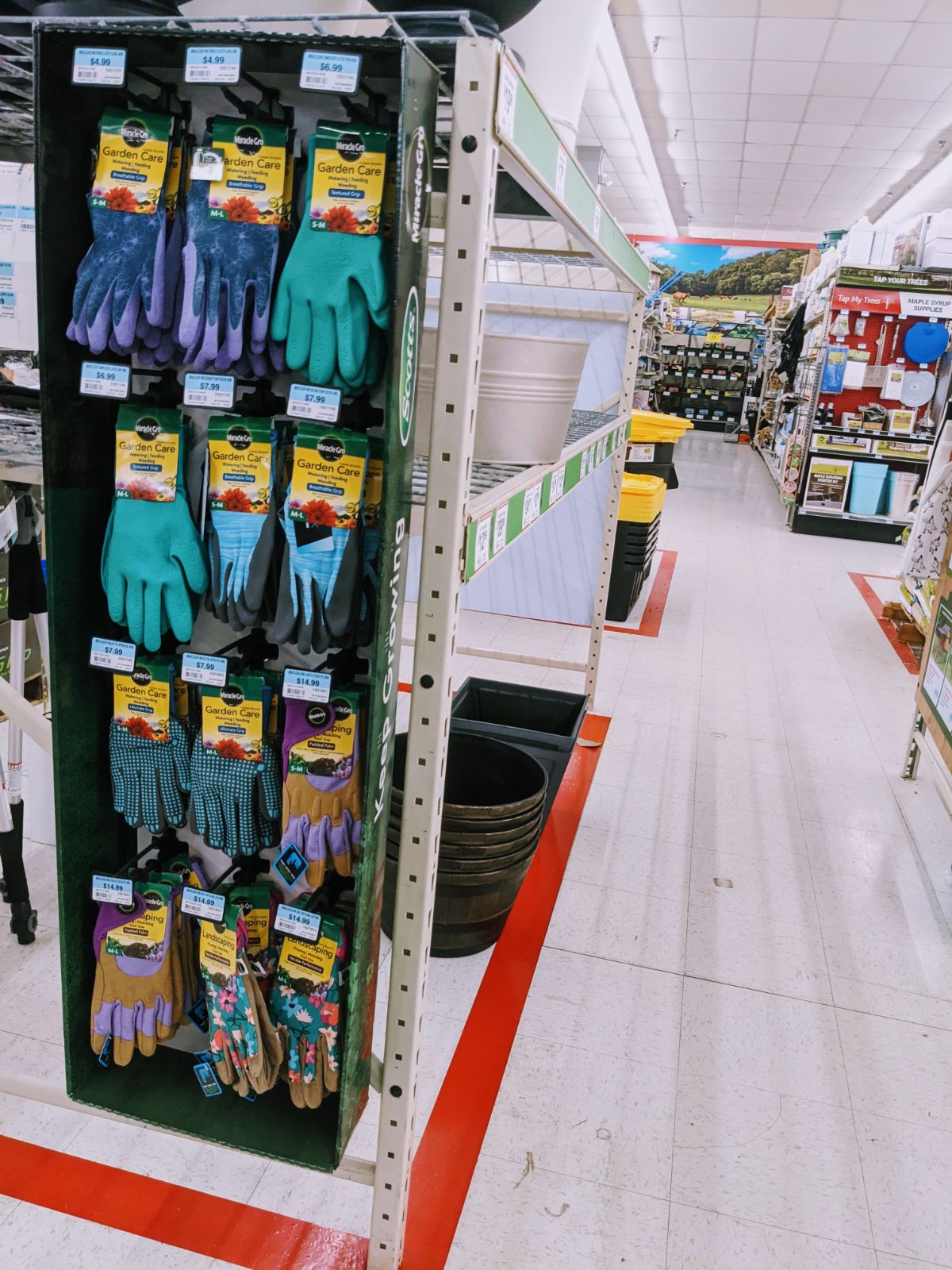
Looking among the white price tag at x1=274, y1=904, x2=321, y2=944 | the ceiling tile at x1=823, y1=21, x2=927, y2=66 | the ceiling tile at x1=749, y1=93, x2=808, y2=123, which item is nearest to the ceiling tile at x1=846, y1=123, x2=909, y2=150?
the ceiling tile at x1=749, y1=93, x2=808, y2=123

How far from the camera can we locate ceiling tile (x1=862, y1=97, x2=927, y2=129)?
32.2 ft

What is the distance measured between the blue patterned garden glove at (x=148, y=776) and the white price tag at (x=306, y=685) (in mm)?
242

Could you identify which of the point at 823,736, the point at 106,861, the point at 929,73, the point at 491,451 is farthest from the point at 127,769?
the point at 929,73

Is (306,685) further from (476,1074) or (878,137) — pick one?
(878,137)

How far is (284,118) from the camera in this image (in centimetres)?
129

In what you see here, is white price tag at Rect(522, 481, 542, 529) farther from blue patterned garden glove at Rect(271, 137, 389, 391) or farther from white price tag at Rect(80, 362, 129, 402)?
white price tag at Rect(80, 362, 129, 402)

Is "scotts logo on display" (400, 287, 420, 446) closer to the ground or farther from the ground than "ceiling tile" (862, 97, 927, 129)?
closer to the ground

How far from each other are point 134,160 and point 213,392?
32 centimetres

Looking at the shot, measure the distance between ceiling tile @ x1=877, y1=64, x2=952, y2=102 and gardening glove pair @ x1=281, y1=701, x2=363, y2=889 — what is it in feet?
33.2

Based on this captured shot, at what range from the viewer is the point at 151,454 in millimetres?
1300

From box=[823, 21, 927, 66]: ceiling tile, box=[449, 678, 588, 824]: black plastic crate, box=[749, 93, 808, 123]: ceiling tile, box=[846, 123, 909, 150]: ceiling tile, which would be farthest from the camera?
box=[846, 123, 909, 150]: ceiling tile

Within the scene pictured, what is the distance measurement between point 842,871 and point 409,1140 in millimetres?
1815

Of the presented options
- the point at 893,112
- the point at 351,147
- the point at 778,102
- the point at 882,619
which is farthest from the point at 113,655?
the point at 893,112

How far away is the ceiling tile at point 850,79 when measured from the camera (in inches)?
347
